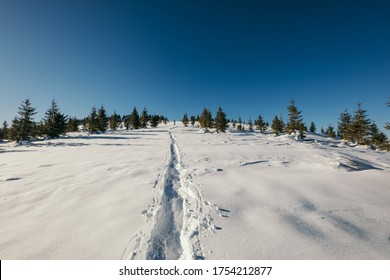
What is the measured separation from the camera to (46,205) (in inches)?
207

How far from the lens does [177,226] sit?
4.34 meters

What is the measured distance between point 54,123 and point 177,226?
4693 cm

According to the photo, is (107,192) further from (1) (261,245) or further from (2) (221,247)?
(1) (261,245)

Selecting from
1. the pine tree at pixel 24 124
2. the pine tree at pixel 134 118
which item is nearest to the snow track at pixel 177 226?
the pine tree at pixel 24 124

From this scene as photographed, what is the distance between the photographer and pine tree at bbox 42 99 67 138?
38.5m

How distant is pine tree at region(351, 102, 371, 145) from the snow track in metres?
43.2

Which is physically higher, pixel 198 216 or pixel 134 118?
pixel 134 118

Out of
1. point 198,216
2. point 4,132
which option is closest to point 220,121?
point 198,216

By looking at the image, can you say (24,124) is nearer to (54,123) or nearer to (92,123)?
(54,123)

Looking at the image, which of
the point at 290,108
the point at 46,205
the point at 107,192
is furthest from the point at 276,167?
the point at 290,108

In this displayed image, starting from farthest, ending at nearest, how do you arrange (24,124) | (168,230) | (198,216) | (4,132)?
(4,132)
(24,124)
(198,216)
(168,230)

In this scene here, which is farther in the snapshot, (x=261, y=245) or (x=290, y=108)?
(x=290, y=108)
